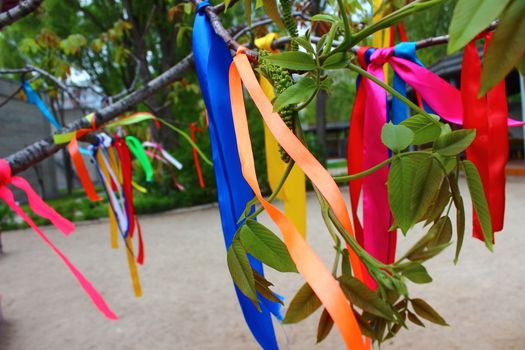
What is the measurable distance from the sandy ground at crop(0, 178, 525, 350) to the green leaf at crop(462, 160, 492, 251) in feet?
5.55

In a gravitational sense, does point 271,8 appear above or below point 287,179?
above

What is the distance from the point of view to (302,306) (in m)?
0.30

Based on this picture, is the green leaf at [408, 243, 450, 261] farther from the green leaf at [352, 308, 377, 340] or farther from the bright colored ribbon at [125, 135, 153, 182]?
the bright colored ribbon at [125, 135, 153, 182]

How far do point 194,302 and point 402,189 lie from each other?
8.13 ft

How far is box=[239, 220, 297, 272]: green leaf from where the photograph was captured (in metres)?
0.29

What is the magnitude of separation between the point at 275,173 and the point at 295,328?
146 centimetres

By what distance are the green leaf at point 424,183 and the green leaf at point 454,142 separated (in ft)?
0.04

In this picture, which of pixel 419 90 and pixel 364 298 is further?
pixel 419 90

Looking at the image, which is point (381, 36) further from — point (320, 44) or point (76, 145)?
point (76, 145)

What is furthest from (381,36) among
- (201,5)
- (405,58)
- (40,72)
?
(40,72)

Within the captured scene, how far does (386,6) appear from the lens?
819 millimetres

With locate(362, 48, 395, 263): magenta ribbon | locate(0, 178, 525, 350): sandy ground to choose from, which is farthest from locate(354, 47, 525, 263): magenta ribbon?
locate(0, 178, 525, 350): sandy ground

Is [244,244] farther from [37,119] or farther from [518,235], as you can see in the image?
[37,119]

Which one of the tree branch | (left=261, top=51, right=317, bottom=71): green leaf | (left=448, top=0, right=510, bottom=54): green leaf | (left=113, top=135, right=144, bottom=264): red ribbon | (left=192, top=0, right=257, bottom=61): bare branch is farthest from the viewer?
(left=113, top=135, right=144, bottom=264): red ribbon
